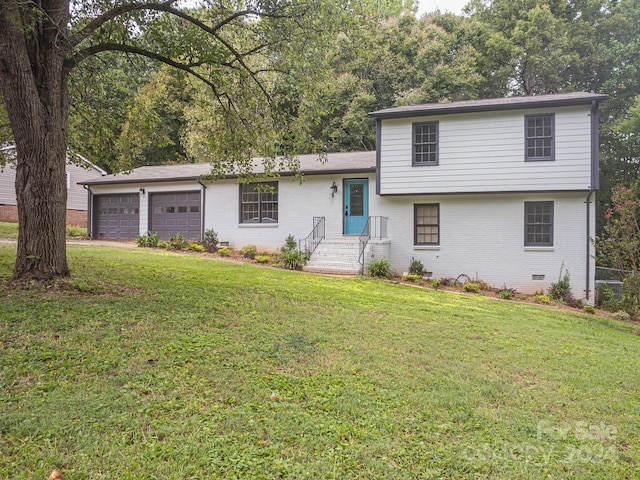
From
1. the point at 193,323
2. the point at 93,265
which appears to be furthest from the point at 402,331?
the point at 93,265

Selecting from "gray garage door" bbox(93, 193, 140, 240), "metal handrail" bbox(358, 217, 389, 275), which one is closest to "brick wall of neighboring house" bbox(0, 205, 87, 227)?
"gray garage door" bbox(93, 193, 140, 240)

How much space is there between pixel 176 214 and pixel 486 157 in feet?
40.5

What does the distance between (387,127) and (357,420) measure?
1183 cm

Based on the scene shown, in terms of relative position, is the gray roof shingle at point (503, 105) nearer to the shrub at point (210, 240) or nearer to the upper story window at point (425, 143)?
the upper story window at point (425, 143)

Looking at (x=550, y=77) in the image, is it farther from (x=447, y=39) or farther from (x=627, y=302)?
(x=627, y=302)

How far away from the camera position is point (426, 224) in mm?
13992

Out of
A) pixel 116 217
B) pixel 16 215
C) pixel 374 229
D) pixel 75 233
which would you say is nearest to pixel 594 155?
pixel 374 229

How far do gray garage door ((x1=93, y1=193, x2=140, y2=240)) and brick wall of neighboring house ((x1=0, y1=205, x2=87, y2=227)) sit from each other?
6083 millimetres

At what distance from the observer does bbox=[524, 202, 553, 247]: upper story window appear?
1281cm

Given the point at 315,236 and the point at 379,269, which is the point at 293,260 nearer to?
the point at 315,236

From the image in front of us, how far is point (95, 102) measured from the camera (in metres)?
9.56

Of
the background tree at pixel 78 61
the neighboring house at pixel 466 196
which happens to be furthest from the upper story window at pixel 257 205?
the background tree at pixel 78 61

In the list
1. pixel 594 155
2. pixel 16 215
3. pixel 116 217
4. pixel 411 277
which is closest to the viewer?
pixel 594 155

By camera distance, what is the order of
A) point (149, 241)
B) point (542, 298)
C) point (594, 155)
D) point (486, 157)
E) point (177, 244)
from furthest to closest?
point (149, 241), point (177, 244), point (486, 157), point (594, 155), point (542, 298)
